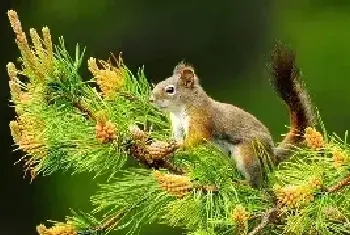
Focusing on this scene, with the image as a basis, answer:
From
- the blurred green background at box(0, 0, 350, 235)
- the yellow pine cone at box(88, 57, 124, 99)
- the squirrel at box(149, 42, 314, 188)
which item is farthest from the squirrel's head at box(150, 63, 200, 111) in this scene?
the blurred green background at box(0, 0, 350, 235)

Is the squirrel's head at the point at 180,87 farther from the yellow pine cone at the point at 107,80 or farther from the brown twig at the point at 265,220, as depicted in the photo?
the brown twig at the point at 265,220

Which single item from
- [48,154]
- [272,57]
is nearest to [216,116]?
[272,57]

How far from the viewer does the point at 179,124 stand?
6.53 feet

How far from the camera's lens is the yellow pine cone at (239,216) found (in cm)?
152

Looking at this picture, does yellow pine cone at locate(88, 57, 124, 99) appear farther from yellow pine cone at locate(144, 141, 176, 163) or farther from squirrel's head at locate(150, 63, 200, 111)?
squirrel's head at locate(150, 63, 200, 111)

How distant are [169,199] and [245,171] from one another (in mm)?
130

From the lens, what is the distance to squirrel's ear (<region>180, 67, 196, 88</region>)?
2.09 meters

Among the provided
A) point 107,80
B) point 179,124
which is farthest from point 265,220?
point 179,124

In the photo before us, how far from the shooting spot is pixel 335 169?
1485 mm

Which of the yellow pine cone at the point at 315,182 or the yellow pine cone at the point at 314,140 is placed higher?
the yellow pine cone at the point at 314,140

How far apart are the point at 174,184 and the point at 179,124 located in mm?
455

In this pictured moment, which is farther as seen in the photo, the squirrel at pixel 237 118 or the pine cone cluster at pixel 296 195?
the squirrel at pixel 237 118

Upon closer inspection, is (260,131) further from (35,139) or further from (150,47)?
(150,47)

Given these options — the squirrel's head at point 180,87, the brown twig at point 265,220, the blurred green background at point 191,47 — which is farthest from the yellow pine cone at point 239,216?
the blurred green background at point 191,47
